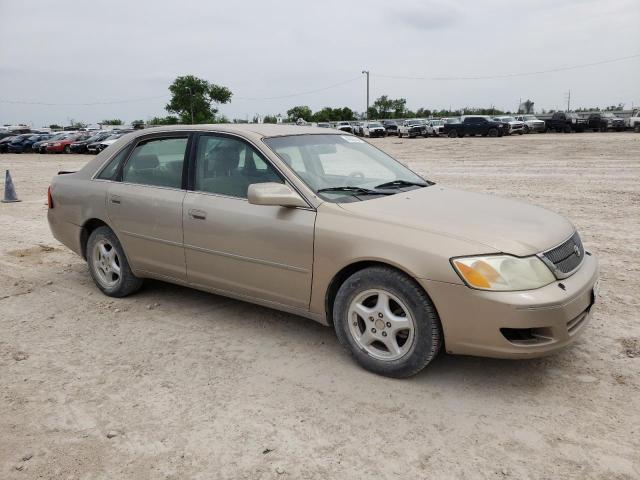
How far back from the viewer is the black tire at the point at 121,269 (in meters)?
4.98

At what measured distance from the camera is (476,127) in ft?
126

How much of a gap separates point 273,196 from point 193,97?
333ft

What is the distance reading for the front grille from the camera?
3.32 meters

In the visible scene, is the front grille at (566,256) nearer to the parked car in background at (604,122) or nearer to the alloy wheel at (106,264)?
the alloy wheel at (106,264)

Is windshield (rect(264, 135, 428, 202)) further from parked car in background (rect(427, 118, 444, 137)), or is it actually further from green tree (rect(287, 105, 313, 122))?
green tree (rect(287, 105, 313, 122))

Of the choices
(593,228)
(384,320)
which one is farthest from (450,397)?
(593,228)

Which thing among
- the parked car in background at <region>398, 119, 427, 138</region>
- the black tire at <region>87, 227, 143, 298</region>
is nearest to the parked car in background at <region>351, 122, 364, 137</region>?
the parked car in background at <region>398, 119, 427, 138</region>

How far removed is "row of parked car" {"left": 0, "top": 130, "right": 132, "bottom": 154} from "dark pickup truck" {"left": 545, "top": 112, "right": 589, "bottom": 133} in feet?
96.8

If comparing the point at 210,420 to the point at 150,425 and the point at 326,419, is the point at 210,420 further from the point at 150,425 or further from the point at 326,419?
the point at 326,419

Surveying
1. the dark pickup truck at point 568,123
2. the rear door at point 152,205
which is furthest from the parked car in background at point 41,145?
the rear door at point 152,205

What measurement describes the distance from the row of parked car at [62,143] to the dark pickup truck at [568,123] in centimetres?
2951

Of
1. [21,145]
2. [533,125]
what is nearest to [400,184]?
[533,125]

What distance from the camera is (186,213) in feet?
14.3

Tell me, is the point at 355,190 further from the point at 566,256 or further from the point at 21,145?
the point at 21,145
